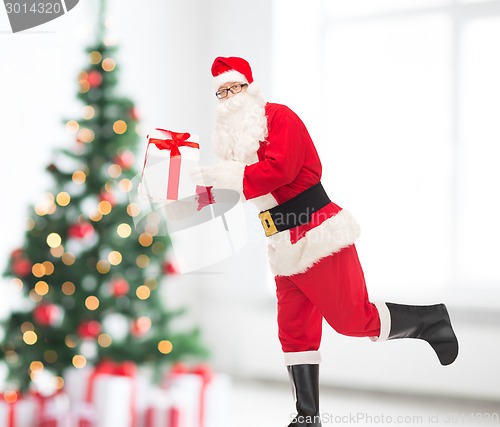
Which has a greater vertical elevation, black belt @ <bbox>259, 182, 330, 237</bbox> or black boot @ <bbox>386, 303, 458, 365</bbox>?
black belt @ <bbox>259, 182, 330, 237</bbox>

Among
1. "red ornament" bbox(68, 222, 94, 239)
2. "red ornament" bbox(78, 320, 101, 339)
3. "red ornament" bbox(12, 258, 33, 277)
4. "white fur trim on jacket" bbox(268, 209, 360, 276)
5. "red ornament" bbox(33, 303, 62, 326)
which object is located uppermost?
"white fur trim on jacket" bbox(268, 209, 360, 276)

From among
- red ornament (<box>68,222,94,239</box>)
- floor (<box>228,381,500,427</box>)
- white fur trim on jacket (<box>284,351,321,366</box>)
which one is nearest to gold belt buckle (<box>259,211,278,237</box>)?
white fur trim on jacket (<box>284,351,321,366</box>)

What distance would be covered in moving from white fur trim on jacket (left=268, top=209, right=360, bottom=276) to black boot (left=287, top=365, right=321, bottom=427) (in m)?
0.23

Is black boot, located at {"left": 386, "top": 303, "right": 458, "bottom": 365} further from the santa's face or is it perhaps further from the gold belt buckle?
the santa's face

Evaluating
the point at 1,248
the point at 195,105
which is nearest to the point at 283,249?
the point at 1,248

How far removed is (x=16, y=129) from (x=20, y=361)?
1.06 meters

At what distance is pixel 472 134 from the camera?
12.1ft

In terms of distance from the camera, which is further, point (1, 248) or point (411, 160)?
point (411, 160)

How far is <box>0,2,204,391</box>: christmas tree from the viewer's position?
2.93 m

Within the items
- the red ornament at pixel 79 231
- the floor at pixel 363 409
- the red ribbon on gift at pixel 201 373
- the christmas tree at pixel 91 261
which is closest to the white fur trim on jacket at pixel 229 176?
the christmas tree at pixel 91 261

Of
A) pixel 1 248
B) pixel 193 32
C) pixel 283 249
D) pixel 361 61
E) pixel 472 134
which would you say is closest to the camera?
pixel 283 249

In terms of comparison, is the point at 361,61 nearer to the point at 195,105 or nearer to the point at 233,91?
the point at 195,105

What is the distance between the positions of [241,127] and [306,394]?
2.02ft

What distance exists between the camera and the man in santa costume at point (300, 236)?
148 centimetres
